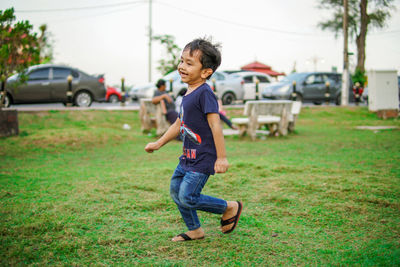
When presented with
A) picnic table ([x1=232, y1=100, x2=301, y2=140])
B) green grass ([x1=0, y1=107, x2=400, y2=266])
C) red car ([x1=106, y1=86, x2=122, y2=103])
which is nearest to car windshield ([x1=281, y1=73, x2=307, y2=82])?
picnic table ([x1=232, y1=100, x2=301, y2=140])

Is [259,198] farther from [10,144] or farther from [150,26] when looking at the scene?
[150,26]

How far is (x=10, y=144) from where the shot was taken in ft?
26.7

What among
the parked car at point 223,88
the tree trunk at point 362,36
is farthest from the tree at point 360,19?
the parked car at point 223,88

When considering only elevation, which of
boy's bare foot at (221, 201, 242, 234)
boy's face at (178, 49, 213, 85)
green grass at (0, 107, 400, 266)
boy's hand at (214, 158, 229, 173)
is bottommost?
green grass at (0, 107, 400, 266)

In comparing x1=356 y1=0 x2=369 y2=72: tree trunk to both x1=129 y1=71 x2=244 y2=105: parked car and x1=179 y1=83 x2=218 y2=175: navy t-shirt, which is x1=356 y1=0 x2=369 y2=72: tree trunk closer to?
x1=129 y1=71 x2=244 y2=105: parked car

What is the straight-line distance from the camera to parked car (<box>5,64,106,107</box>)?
44.5 feet

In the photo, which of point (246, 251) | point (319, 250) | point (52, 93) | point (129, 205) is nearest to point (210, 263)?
point (246, 251)

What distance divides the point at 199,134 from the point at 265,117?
8117mm

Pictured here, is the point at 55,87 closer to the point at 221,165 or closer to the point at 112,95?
the point at 112,95

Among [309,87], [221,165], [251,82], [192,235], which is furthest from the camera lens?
[251,82]

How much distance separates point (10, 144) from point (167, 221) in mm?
5781

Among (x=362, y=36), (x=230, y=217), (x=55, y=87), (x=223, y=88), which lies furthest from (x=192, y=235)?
(x=362, y=36)

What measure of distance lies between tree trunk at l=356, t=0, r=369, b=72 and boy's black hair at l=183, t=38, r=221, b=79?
92.7 feet

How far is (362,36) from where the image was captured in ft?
97.5
